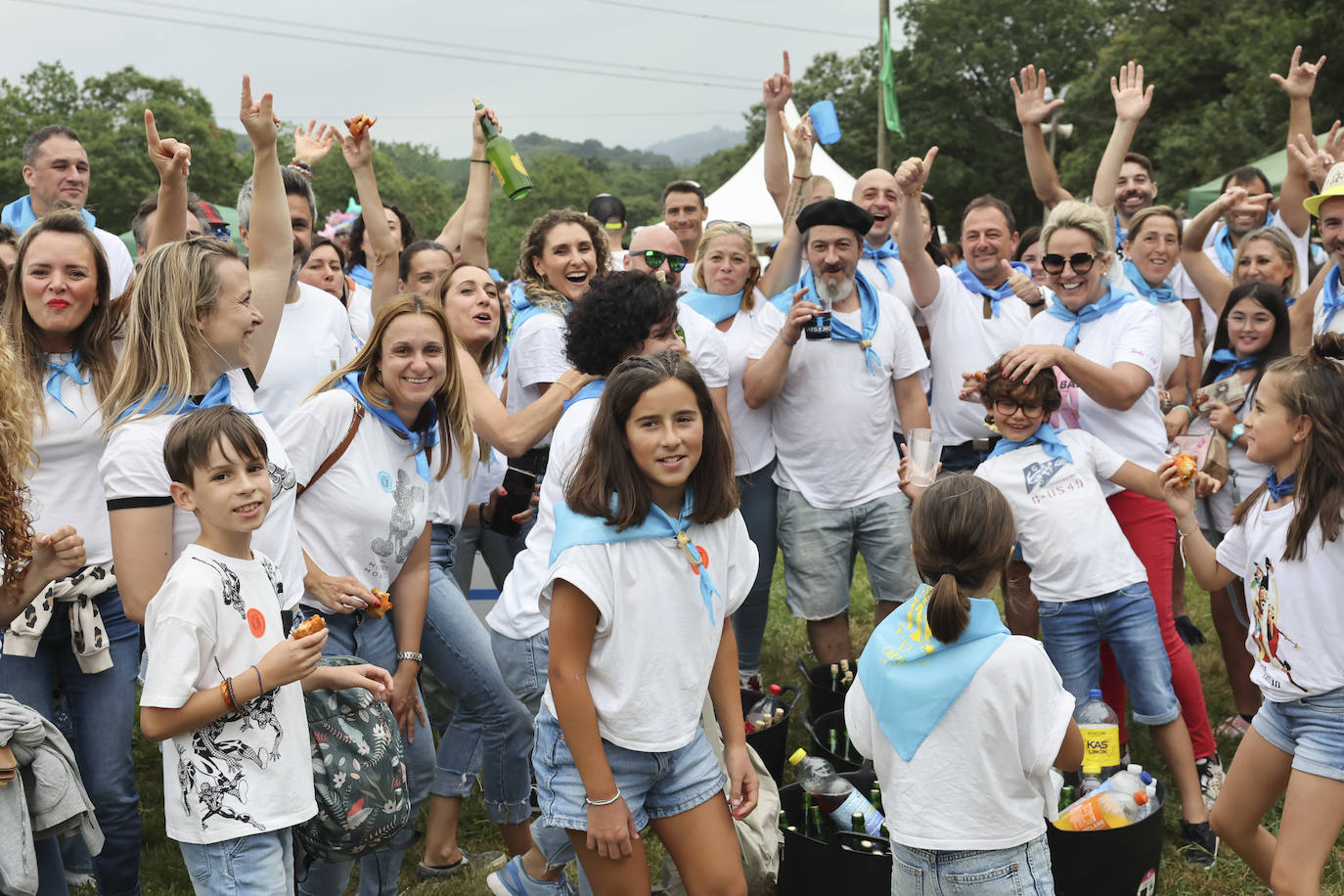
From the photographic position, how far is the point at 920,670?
270cm

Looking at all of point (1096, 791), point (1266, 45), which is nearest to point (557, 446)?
point (1096, 791)

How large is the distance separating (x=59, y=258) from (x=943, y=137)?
4351 cm

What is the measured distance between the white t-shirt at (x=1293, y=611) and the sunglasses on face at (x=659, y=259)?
115 inches

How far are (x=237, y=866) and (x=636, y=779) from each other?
980 millimetres

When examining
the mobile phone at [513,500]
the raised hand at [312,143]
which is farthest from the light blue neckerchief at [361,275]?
the mobile phone at [513,500]

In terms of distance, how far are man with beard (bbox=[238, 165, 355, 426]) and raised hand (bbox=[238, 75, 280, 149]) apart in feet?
1.44

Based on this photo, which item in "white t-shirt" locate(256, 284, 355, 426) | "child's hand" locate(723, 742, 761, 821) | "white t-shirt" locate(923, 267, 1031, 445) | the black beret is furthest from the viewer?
"white t-shirt" locate(923, 267, 1031, 445)

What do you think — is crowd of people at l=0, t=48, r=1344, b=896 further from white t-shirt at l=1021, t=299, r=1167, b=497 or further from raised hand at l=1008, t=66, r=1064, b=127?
raised hand at l=1008, t=66, r=1064, b=127

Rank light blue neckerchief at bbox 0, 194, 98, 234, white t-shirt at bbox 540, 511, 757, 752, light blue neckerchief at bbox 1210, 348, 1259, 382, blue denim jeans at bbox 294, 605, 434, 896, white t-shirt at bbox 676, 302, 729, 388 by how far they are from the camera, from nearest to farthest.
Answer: white t-shirt at bbox 540, 511, 757, 752
blue denim jeans at bbox 294, 605, 434, 896
white t-shirt at bbox 676, 302, 729, 388
light blue neckerchief at bbox 1210, 348, 1259, 382
light blue neckerchief at bbox 0, 194, 98, 234

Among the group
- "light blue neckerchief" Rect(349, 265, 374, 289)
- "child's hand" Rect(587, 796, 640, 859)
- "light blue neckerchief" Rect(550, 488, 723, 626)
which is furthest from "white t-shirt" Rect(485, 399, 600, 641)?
"light blue neckerchief" Rect(349, 265, 374, 289)

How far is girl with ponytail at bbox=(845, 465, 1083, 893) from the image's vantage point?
264cm

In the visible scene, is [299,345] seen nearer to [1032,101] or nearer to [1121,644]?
[1121,644]

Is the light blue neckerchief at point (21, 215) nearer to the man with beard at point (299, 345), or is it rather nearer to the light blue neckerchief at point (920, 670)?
the man with beard at point (299, 345)

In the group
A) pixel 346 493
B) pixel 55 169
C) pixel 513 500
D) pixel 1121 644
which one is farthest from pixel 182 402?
pixel 1121 644
